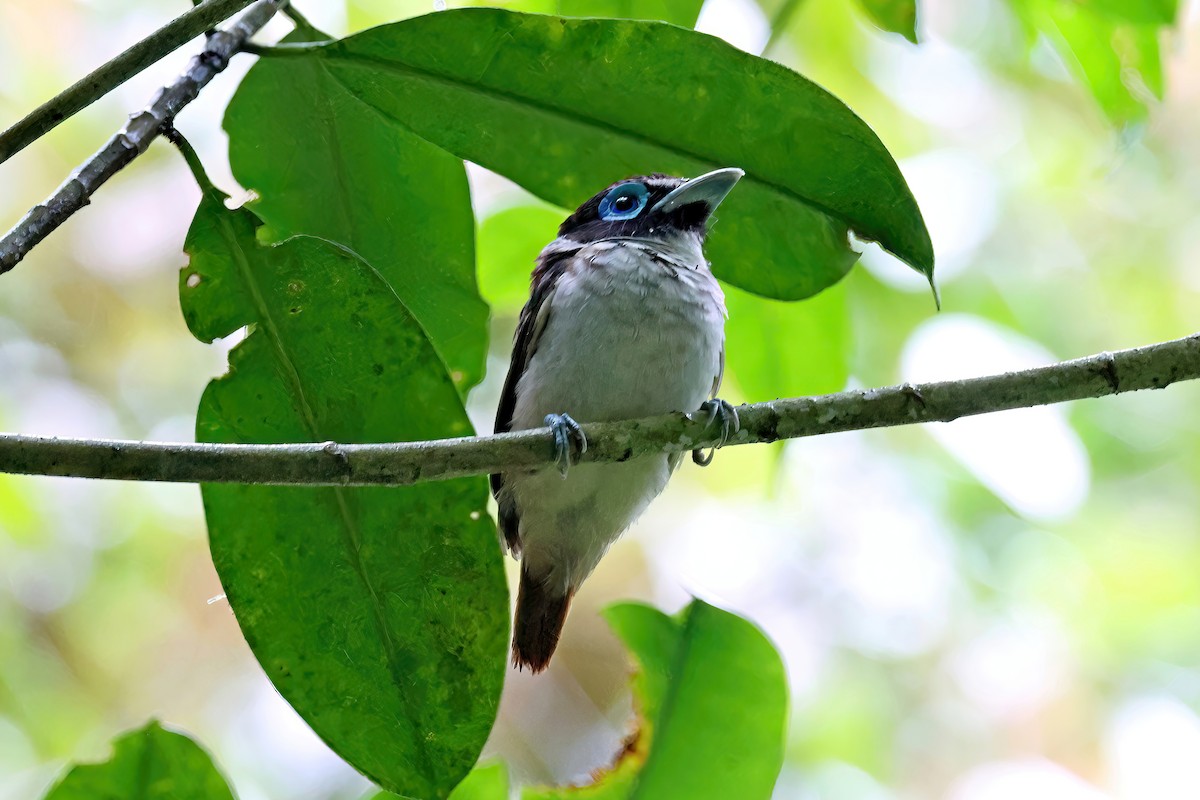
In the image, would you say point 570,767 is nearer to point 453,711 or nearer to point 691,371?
point 453,711

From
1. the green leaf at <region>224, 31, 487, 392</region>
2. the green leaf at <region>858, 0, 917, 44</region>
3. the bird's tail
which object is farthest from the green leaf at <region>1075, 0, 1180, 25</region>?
the bird's tail

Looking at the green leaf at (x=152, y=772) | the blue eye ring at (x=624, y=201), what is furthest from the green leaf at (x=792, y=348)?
the green leaf at (x=152, y=772)

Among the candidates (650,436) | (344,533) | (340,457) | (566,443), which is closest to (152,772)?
(344,533)

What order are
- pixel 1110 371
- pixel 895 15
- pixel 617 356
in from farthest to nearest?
pixel 617 356 → pixel 895 15 → pixel 1110 371

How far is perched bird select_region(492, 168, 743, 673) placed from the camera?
7.59 feet

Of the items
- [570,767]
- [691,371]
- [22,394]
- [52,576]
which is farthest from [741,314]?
[52,576]

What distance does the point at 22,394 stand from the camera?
429 centimetres

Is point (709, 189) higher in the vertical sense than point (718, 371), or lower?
higher

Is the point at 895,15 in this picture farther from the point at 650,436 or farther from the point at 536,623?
the point at 536,623

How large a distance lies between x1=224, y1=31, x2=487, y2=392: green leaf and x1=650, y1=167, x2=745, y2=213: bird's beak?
1.38ft

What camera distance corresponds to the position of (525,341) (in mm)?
2514

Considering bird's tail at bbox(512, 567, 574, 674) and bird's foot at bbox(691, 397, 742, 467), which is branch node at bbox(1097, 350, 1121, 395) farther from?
bird's tail at bbox(512, 567, 574, 674)

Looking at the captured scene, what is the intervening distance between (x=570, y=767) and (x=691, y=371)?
821 millimetres

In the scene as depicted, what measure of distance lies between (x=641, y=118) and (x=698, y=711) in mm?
1038
